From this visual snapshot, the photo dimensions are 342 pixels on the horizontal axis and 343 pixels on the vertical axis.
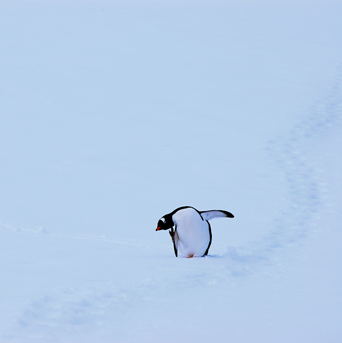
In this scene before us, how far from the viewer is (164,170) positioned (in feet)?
20.5

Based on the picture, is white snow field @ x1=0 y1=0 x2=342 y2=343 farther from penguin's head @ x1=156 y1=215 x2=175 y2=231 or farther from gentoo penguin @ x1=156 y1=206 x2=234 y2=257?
penguin's head @ x1=156 y1=215 x2=175 y2=231

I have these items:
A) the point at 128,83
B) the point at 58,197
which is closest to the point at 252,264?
the point at 58,197

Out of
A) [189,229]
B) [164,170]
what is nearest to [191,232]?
[189,229]

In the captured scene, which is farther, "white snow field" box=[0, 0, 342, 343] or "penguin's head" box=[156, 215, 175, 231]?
"penguin's head" box=[156, 215, 175, 231]

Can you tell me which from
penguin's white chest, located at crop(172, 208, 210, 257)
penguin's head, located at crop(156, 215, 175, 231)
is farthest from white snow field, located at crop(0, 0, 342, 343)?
penguin's head, located at crop(156, 215, 175, 231)

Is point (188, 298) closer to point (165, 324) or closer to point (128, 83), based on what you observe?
point (165, 324)

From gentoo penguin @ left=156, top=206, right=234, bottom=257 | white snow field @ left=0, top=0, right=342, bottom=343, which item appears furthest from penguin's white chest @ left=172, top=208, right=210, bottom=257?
white snow field @ left=0, top=0, right=342, bottom=343

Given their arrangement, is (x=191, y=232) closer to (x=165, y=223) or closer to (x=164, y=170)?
(x=165, y=223)

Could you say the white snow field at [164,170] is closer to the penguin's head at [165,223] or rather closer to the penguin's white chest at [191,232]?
the penguin's white chest at [191,232]

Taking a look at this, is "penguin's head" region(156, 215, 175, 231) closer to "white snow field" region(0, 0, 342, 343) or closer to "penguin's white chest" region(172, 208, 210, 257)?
"penguin's white chest" region(172, 208, 210, 257)

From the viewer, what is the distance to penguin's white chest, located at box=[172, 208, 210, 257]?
3.40m

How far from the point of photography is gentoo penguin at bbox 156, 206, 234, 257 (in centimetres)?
340

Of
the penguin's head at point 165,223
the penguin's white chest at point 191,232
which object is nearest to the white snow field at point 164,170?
the penguin's white chest at point 191,232

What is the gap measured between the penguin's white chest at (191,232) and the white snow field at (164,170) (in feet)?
0.38
